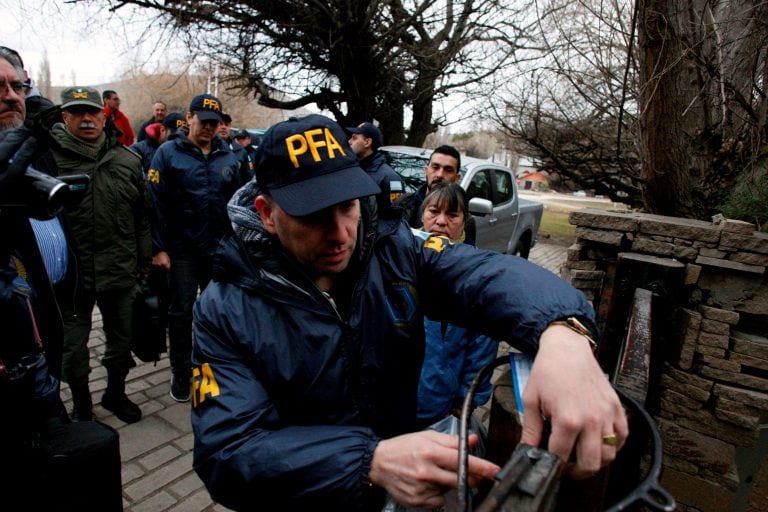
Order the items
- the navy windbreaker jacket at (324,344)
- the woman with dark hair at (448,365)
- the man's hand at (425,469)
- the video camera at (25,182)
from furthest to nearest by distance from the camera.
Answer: the woman with dark hair at (448,365)
the video camera at (25,182)
the navy windbreaker jacket at (324,344)
the man's hand at (425,469)

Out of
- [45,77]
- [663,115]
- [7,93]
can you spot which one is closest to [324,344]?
[7,93]

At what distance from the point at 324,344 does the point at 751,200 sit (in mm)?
3629

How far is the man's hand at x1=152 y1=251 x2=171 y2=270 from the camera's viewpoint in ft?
11.9

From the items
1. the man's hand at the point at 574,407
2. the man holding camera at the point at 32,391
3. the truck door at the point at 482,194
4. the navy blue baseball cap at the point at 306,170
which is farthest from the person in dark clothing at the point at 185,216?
the truck door at the point at 482,194

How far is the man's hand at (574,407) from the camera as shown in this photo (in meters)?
0.79

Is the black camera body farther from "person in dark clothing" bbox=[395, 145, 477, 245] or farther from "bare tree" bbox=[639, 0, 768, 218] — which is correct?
"bare tree" bbox=[639, 0, 768, 218]

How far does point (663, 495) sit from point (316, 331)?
2.74 ft

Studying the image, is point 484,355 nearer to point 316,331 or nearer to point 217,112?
point 316,331

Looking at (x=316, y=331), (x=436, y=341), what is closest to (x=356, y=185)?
(x=316, y=331)

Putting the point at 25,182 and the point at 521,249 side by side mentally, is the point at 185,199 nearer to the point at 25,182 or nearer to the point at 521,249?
the point at 25,182

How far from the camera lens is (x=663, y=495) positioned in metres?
0.68

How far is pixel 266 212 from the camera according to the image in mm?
1317

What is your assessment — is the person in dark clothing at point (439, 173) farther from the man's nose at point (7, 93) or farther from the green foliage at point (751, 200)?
the man's nose at point (7, 93)

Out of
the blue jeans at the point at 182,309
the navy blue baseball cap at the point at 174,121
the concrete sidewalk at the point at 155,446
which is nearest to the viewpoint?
the concrete sidewalk at the point at 155,446
